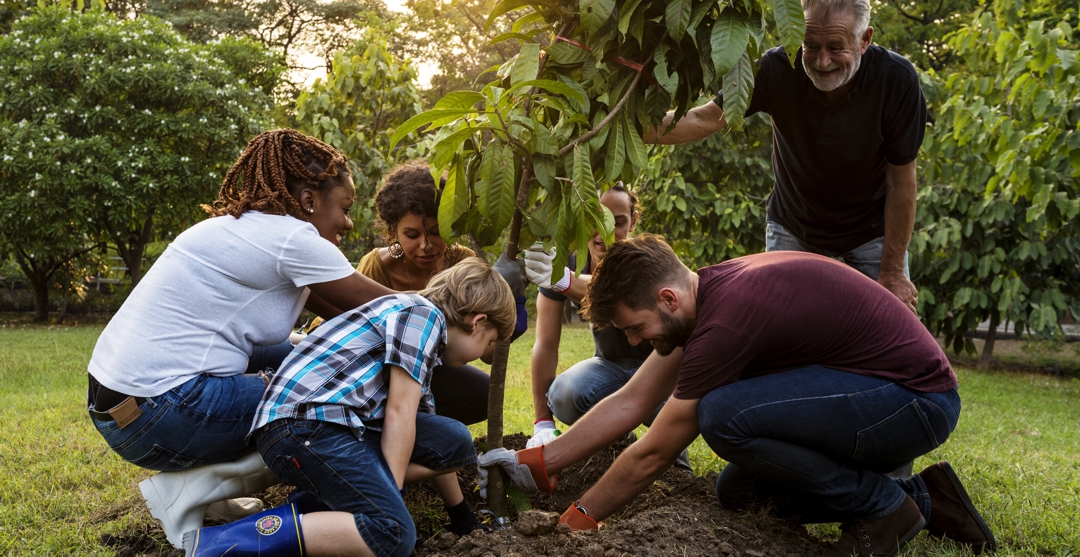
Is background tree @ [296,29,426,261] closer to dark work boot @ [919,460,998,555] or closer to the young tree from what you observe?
the young tree

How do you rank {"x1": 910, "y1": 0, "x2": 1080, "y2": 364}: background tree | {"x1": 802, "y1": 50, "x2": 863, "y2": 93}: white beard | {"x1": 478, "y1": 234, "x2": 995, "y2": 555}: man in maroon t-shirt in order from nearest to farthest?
{"x1": 478, "y1": 234, "x2": 995, "y2": 555}: man in maroon t-shirt, {"x1": 802, "y1": 50, "x2": 863, "y2": 93}: white beard, {"x1": 910, "y1": 0, "x2": 1080, "y2": 364}: background tree

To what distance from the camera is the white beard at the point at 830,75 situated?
119 inches

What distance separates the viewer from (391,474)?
2354mm

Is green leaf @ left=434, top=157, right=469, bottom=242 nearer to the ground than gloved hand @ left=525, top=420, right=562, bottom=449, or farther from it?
farther from it

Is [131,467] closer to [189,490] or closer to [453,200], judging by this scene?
[189,490]

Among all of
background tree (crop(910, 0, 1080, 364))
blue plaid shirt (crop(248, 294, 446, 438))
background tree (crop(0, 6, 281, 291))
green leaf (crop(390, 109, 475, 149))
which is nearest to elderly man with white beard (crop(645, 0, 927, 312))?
green leaf (crop(390, 109, 475, 149))

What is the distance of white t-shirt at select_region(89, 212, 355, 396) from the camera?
236 centimetres

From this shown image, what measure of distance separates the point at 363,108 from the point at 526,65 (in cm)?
620

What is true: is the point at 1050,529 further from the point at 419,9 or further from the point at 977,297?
the point at 419,9

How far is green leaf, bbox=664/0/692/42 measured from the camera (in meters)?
2.19

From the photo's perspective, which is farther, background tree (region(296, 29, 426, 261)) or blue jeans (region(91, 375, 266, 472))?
background tree (region(296, 29, 426, 261))

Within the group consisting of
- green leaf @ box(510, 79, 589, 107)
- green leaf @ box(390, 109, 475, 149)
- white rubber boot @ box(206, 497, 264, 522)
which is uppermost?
green leaf @ box(510, 79, 589, 107)

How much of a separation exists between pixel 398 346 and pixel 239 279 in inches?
22.5

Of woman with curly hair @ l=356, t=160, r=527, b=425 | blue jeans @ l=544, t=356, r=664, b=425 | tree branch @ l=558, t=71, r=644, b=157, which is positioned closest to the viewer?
tree branch @ l=558, t=71, r=644, b=157
